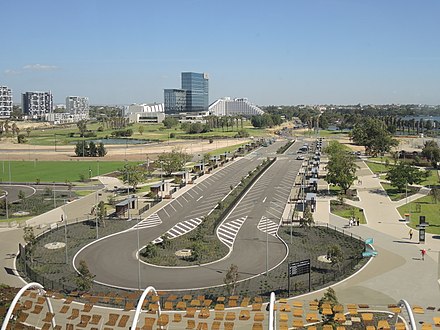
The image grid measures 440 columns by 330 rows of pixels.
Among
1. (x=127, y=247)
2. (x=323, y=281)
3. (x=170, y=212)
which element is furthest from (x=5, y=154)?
(x=323, y=281)

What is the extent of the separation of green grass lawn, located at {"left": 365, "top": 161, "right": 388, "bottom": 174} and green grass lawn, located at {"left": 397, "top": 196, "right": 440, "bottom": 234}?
17.9 metres

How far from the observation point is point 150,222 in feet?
117

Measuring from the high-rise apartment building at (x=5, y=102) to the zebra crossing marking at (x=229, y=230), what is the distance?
178449mm

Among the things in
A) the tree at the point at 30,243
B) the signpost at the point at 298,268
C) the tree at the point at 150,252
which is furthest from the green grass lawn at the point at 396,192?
the tree at the point at 30,243

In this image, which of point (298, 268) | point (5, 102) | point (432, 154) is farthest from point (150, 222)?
point (5, 102)

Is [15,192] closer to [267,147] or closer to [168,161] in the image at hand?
[168,161]

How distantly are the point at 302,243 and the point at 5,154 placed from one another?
68.7 m

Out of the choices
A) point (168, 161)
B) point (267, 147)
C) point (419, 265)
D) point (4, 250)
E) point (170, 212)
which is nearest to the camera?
point (419, 265)

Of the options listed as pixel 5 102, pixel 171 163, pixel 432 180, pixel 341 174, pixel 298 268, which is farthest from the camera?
pixel 5 102

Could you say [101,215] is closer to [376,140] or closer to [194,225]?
[194,225]

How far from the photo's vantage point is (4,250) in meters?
29.2

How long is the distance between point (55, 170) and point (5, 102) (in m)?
145

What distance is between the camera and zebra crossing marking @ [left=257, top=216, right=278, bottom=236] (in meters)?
32.5

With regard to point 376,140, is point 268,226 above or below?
below
